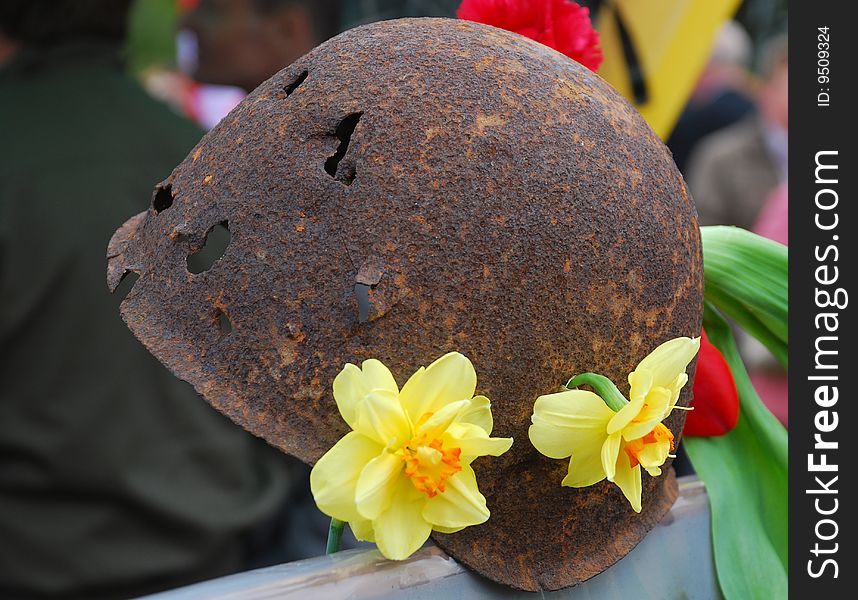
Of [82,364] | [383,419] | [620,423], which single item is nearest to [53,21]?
[82,364]

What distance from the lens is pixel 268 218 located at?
106 centimetres

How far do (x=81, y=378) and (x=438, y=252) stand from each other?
3.45 feet

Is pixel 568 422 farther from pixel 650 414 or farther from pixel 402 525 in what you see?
pixel 402 525

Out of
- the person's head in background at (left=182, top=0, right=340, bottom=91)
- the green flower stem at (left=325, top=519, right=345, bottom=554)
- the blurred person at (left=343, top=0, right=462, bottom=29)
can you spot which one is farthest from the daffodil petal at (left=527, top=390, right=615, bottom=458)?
the person's head in background at (left=182, top=0, right=340, bottom=91)

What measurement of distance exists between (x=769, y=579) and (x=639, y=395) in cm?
43

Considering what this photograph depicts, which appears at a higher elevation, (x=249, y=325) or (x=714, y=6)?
(x=249, y=325)

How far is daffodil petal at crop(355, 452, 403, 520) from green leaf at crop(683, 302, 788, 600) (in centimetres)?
53

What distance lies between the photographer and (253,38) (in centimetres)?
264

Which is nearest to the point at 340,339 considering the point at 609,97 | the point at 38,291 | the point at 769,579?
the point at 609,97

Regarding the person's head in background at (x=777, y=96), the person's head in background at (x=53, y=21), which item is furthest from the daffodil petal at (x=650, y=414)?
the person's head in background at (x=777, y=96)

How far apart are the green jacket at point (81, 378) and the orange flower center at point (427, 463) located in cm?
106

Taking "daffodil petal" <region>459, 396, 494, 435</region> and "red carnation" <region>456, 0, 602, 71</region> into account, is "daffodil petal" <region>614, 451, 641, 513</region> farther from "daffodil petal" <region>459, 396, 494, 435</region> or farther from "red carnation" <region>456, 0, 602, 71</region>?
"red carnation" <region>456, 0, 602, 71</region>

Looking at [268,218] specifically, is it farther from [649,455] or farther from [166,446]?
[166,446]

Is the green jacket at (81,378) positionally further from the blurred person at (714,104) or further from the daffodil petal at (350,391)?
the blurred person at (714,104)
